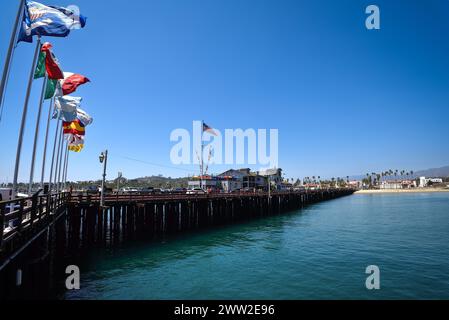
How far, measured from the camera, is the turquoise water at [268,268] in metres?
13.0

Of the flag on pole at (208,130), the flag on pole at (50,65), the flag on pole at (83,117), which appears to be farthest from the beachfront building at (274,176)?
the flag on pole at (50,65)

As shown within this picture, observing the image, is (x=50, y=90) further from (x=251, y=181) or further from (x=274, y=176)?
(x=274, y=176)

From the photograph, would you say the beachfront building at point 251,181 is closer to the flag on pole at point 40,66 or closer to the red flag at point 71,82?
the red flag at point 71,82

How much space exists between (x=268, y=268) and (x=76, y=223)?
51.8 feet

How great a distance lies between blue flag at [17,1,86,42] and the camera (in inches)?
520

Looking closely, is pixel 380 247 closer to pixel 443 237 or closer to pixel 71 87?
pixel 443 237

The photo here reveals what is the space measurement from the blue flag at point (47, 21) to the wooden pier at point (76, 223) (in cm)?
809

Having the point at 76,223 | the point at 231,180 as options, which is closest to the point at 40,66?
the point at 76,223

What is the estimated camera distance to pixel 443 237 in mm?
27062

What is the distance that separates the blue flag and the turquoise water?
12.5m
